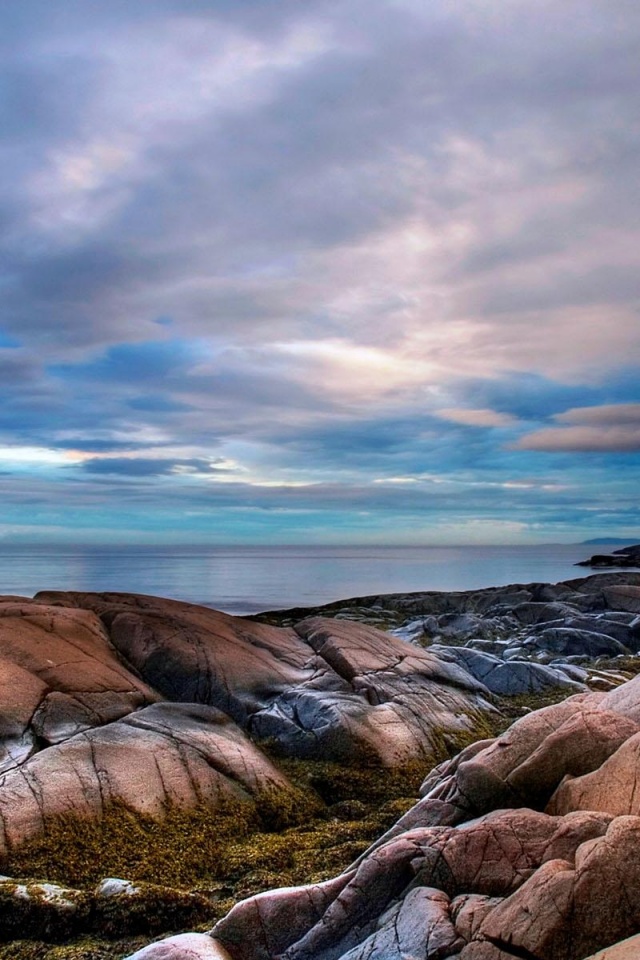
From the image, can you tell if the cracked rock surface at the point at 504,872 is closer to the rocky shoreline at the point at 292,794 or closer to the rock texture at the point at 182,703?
the rocky shoreline at the point at 292,794

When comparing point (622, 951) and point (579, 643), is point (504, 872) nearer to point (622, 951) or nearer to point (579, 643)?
point (622, 951)

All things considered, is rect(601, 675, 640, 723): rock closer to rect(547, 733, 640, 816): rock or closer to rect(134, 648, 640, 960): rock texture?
rect(134, 648, 640, 960): rock texture

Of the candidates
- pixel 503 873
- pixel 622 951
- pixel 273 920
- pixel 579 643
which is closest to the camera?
pixel 622 951

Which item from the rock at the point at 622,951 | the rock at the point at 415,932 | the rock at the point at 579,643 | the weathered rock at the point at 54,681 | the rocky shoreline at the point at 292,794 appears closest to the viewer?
the rock at the point at 622,951

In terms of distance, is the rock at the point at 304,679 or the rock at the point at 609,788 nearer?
the rock at the point at 609,788

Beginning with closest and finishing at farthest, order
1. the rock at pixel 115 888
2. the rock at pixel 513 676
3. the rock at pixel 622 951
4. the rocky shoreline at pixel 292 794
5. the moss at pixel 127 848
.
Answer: the rock at pixel 622 951, the rocky shoreline at pixel 292 794, the rock at pixel 115 888, the moss at pixel 127 848, the rock at pixel 513 676

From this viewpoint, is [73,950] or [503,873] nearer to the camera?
[503,873]

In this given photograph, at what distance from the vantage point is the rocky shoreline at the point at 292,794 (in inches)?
256

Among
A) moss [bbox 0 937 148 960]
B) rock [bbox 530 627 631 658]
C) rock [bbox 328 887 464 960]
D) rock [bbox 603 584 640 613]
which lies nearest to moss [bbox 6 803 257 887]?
moss [bbox 0 937 148 960]

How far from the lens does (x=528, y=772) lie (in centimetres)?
799

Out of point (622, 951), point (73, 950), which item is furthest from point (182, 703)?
point (622, 951)

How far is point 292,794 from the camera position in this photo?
1205cm

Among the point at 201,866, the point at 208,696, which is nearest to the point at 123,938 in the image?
the point at 201,866

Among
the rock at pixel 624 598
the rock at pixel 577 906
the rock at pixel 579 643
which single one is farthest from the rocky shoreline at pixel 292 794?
the rock at pixel 624 598
